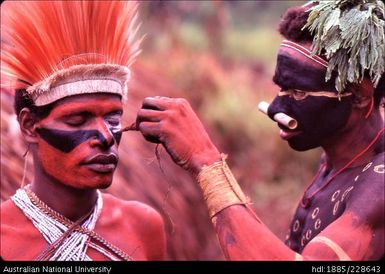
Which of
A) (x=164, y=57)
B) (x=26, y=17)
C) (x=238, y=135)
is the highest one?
(x=26, y=17)

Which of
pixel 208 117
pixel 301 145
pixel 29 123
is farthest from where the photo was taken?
pixel 208 117

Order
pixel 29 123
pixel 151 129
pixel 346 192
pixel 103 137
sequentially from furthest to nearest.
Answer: pixel 346 192 → pixel 29 123 → pixel 103 137 → pixel 151 129

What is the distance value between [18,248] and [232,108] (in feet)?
22.4

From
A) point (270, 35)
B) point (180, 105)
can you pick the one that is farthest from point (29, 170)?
point (270, 35)

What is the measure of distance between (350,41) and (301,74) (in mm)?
290

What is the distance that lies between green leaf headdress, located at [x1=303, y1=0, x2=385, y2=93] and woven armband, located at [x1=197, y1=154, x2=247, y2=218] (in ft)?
2.35

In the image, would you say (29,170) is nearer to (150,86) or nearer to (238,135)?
(150,86)

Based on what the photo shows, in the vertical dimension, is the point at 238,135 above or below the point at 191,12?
below

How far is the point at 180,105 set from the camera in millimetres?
3852

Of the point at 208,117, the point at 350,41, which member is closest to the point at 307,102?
the point at 350,41

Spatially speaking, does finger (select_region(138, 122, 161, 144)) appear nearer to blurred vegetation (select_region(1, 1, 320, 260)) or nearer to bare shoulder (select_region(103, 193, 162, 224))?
blurred vegetation (select_region(1, 1, 320, 260))

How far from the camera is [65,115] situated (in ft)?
13.0

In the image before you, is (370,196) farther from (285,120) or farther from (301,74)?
(301,74)

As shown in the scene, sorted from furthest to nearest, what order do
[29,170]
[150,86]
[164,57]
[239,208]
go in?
[164,57], [150,86], [29,170], [239,208]
